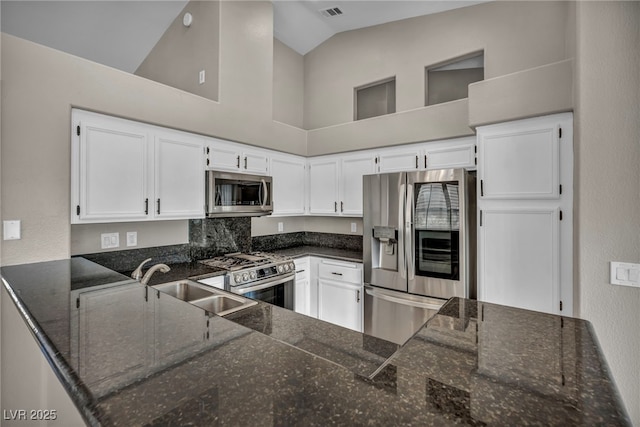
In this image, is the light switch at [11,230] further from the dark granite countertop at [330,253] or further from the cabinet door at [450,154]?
the cabinet door at [450,154]

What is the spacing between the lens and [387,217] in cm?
302

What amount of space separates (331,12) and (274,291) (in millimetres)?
3305

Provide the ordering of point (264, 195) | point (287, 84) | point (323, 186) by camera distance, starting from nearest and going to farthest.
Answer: point (264, 195), point (323, 186), point (287, 84)

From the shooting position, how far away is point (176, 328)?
955 millimetres

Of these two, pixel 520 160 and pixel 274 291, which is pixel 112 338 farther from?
pixel 520 160

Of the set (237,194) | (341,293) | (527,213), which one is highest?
(237,194)

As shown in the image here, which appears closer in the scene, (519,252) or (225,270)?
(519,252)

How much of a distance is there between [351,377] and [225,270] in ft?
7.58

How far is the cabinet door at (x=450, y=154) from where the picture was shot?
118 inches

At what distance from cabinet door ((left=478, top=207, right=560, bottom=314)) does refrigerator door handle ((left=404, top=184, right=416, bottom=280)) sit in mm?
553

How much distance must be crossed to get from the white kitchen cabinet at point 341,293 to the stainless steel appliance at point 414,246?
17 centimetres

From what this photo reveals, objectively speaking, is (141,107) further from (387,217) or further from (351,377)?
(351,377)

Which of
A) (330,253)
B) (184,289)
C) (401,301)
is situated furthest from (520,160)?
(184,289)

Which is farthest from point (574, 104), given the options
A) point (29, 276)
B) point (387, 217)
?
point (29, 276)
